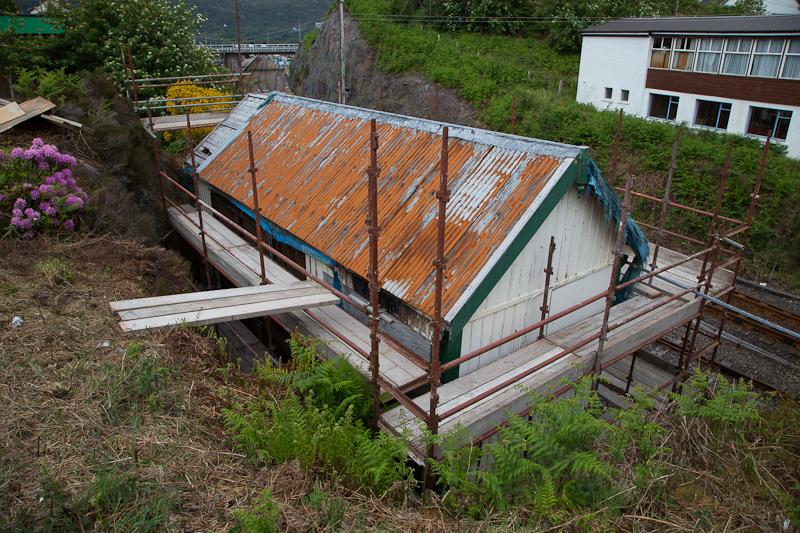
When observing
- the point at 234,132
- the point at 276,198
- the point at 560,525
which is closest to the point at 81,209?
the point at 276,198

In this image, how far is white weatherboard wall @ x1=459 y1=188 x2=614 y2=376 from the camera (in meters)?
7.39

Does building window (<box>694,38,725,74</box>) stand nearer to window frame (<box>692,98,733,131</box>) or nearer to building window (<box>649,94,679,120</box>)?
window frame (<box>692,98,733,131</box>)

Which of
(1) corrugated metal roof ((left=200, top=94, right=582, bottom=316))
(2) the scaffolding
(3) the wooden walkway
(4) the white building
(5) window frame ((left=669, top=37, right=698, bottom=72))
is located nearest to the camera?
(2) the scaffolding

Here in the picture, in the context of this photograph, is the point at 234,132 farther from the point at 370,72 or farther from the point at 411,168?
the point at 370,72

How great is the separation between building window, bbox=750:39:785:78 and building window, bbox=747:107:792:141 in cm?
136

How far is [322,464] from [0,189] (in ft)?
26.3

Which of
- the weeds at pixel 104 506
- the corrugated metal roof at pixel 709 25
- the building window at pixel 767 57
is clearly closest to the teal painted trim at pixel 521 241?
the weeds at pixel 104 506

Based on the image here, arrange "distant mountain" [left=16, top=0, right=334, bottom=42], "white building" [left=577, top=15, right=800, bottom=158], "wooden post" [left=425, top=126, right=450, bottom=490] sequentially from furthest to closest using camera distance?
"distant mountain" [left=16, top=0, right=334, bottom=42] < "white building" [left=577, top=15, right=800, bottom=158] < "wooden post" [left=425, top=126, right=450, bottom=490]

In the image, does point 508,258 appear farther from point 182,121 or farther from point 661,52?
point 661,52

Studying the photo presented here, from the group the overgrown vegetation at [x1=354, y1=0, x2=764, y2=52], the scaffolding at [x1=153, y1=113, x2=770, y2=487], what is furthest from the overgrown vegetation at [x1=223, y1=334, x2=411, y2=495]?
the overgrown vegetation at [x1=354, y1=0, x2=764, y2=52]

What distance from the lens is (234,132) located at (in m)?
13.8

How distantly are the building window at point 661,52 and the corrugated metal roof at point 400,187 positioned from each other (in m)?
19.1

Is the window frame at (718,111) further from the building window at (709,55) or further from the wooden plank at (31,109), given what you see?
the wooden plank at (31,109)

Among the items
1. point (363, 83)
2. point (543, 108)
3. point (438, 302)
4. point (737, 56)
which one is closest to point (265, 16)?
point (363, 83)
